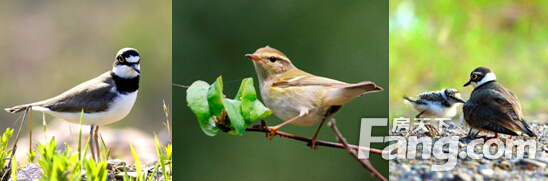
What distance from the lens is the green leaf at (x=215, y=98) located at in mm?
1245

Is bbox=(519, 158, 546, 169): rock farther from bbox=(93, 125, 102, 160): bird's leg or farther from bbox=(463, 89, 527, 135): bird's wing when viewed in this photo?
bbox=(93, 125, 102, 160): bird's leg

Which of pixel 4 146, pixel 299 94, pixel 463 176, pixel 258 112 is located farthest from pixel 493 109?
pixel 4 146

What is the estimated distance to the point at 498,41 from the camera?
5.43 ft

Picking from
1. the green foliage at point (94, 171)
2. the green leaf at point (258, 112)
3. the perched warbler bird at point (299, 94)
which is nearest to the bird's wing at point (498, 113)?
the perched warbler bird at point (299, 94)

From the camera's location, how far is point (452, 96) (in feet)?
5.10

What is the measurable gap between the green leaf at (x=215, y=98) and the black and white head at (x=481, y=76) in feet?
2.90

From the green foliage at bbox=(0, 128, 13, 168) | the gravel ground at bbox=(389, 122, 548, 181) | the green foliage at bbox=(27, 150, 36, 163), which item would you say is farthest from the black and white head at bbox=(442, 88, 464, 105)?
the green foliage at bbox=(0, 128, 13, 168)

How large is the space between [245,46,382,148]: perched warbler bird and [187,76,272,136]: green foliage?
0.38ft

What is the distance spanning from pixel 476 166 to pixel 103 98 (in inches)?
55.5

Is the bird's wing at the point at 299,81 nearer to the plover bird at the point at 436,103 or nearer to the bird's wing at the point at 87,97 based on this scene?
the plover bird at the point at 436,103

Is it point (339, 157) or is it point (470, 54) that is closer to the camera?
point (470, 54)

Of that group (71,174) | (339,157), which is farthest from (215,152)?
(71,174)

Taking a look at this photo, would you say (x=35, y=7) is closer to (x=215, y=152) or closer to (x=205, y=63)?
(x=205, y=63)

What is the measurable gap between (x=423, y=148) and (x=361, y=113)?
1.00 m
